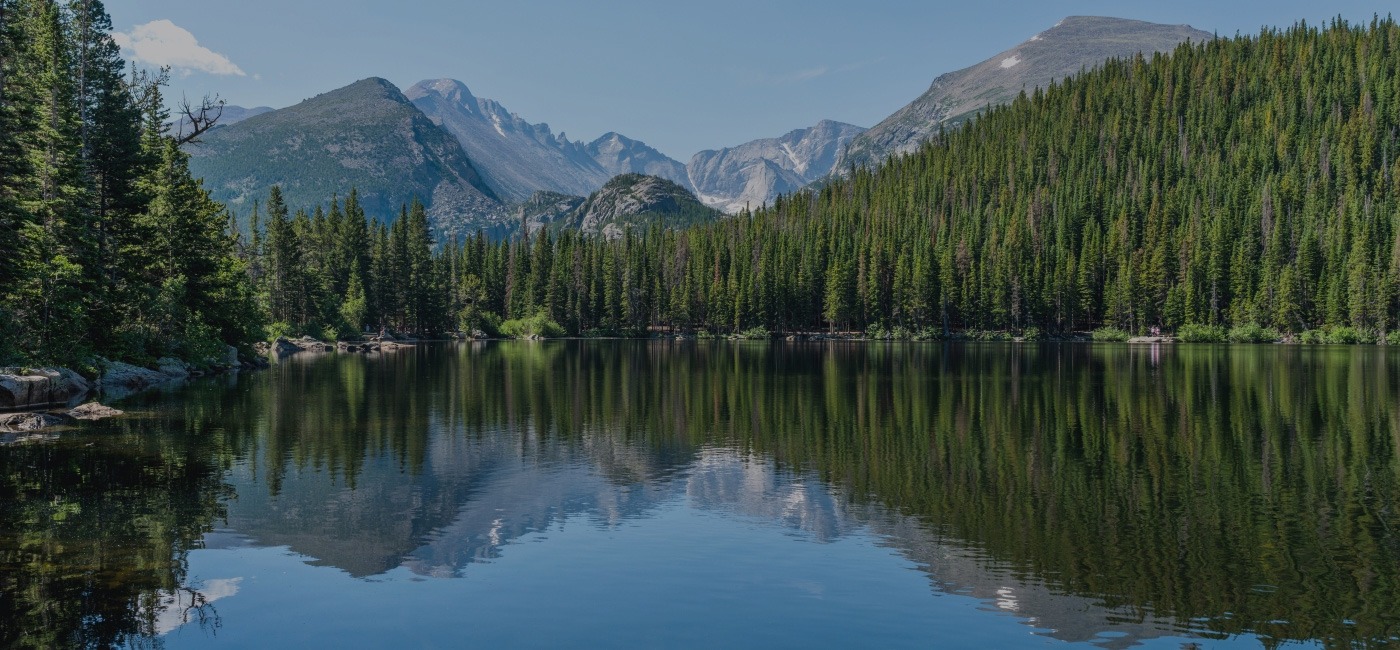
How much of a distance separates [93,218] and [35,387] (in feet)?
33.0

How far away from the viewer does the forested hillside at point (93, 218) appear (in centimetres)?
3834

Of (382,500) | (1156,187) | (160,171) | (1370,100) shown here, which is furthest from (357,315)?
(1370,100)

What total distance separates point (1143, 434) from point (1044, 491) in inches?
492

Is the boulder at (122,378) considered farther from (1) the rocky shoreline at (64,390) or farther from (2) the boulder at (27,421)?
(2) the boulder at (27,421)

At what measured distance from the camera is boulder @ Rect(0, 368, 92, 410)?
120 ft

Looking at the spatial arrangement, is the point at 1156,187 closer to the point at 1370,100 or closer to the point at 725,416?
the point at 1370,100

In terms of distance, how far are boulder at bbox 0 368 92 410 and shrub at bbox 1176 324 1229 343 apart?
5652 inches

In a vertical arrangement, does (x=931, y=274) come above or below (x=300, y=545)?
above

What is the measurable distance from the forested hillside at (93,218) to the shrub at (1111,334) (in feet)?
425

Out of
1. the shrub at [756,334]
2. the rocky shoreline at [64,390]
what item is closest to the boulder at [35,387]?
the rocky shoreline at [64,390]

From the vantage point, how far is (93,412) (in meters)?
35.2

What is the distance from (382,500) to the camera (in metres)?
→ 21.4

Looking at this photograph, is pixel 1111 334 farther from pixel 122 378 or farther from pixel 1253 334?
pixel 122 378

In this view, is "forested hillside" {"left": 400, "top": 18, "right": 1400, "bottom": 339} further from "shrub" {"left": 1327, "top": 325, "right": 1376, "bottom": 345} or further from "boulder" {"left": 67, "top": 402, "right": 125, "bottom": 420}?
"boulder" {"left": 67, "top": 402, "right": 125, "bottom": 420}
